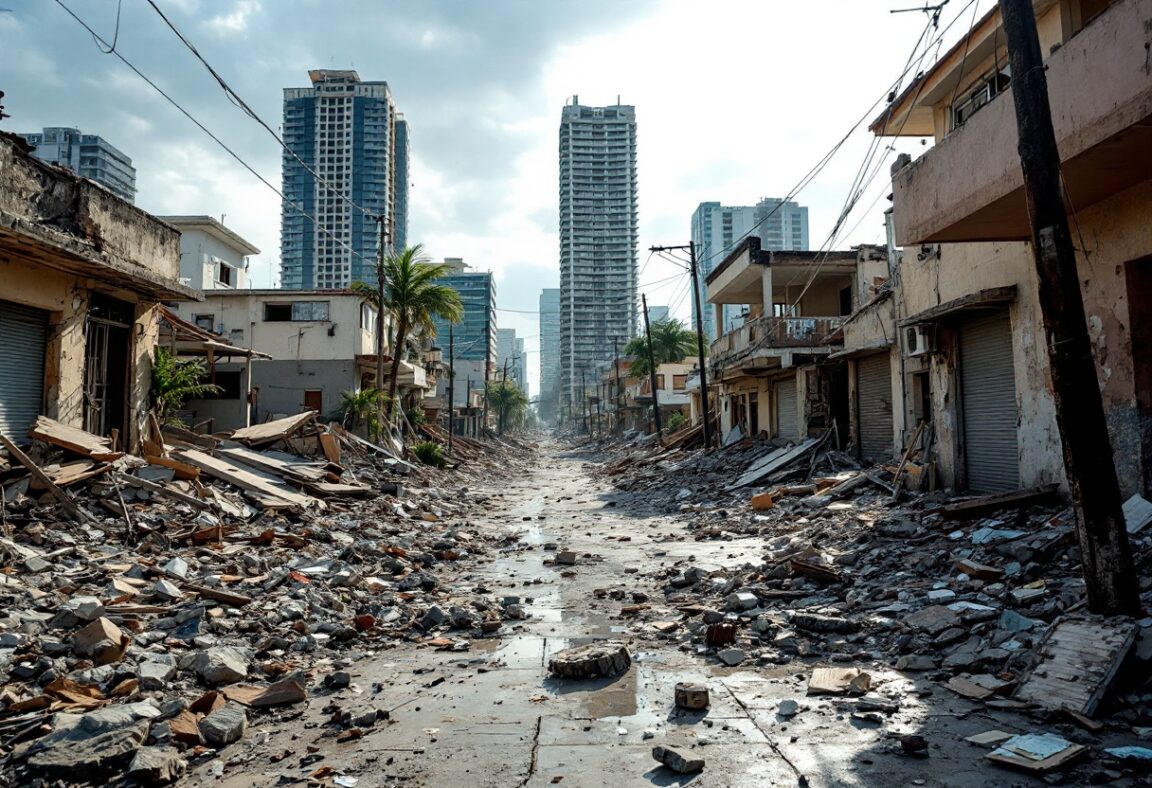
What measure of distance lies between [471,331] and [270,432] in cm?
11537

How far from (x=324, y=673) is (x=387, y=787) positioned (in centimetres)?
209

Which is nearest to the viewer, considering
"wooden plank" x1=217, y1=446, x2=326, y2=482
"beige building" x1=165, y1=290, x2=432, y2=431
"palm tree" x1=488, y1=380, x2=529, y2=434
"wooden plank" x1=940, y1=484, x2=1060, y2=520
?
"wooden plank" x1=940, y1=484, x2=1060, y2=520

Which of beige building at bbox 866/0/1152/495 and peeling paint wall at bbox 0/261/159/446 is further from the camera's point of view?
peeling paint wall at bbox 0/261/159/446

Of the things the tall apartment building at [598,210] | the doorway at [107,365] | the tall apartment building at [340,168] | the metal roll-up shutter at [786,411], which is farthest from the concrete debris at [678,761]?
the tall apartment building at [598,210]

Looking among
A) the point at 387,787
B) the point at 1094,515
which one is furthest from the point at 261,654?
the point at 1094,515

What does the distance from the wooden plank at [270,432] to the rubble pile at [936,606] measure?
9.83 meters

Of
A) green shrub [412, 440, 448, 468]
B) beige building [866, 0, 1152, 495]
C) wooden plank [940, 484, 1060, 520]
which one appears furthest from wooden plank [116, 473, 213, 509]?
green shrub [412, 440, 448, 468]

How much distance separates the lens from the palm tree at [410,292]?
998 inches

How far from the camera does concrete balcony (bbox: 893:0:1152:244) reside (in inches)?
235

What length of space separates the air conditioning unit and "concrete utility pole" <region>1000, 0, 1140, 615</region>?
769 cm

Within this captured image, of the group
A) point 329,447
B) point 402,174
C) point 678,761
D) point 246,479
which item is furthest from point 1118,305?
point 402,174

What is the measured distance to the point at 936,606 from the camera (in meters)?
6.02

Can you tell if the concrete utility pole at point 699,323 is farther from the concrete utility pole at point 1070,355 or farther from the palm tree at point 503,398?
the palm tree at point 503,398

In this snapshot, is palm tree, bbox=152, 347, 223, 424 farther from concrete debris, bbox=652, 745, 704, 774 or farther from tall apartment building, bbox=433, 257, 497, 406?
tall apartment building, bbox=433, 257, 497, 406
